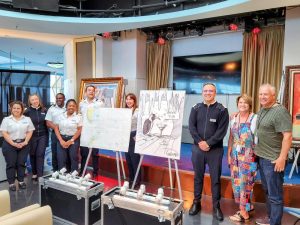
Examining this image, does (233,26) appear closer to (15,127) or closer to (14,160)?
(15,127)

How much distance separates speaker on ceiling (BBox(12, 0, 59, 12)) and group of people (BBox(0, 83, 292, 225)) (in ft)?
5.52

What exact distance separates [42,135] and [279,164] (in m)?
3.31

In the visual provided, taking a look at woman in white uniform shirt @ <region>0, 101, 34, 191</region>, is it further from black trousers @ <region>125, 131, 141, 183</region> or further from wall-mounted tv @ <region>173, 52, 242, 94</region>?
wall-mounted tv @ <region>173, 52, 242, 94</region>

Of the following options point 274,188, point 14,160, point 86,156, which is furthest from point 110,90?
point 274,188

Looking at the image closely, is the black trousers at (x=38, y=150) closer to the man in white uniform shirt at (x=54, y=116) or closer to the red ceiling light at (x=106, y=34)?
the man in white uniform shirt at (x=54, y=116)

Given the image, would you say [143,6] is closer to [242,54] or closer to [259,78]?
[242,54]

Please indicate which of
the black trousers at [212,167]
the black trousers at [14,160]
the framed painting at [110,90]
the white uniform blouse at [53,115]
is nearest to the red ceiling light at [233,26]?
the framed painting at [110,90]

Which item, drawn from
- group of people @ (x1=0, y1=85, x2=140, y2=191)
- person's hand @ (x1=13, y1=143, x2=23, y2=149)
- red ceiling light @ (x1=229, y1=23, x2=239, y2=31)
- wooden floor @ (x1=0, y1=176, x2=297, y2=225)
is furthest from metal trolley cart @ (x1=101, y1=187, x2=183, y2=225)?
red ceiling light @ (x1=229, y1=23, x2=239, y2=31)

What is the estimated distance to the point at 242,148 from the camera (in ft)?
8.90

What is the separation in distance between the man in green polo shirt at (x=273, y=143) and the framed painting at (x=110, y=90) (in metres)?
Answer: 3.27

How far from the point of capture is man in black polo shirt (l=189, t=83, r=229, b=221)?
2.79m

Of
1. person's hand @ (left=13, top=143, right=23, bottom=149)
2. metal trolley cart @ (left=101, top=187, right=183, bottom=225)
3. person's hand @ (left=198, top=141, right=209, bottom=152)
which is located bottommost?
metal trolley cart @ (left=101, top=187, right=183, bottom=225)

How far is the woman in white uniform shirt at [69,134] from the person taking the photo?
3688 millimetres

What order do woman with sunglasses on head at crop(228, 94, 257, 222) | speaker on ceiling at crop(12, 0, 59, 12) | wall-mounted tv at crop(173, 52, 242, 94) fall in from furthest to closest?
1. wall-mounted tv at crop(173, 52, 242, 94)
2. speaker on ceiling at crop(12, 0, 59, 12)
3. woman with sunglasses on head at crop(228, 94, 257, 222)
